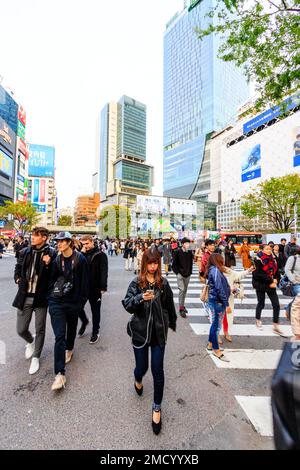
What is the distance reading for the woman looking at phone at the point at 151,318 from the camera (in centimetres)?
221

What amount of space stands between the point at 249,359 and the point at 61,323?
2.98 m

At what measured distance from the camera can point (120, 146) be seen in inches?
5600

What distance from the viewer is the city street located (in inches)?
77.9

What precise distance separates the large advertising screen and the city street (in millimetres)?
102501

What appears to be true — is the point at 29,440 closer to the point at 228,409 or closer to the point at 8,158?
the point at 228,409

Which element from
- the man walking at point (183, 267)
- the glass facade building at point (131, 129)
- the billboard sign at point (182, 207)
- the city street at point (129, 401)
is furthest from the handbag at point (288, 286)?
the glass facade building at point (131, 129)

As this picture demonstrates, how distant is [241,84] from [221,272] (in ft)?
481

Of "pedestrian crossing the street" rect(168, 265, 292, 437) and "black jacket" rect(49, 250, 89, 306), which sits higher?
"black jacket" rect(49, 250, 89, 306)

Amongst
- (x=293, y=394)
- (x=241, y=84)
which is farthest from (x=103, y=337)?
(x=241, y=84)

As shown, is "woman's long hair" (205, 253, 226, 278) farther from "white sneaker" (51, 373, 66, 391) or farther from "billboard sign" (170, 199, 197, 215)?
"billboard sign" (170, 199, 197, 215)

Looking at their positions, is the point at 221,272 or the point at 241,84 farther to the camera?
the point at 241,84

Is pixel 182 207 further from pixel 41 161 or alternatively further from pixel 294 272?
pixel 41 161

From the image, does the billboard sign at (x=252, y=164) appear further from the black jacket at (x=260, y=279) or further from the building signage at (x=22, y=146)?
the building signage at (x=22, y=146)

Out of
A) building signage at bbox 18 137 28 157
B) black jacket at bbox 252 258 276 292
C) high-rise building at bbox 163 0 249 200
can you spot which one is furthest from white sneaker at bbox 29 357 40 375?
high-rise building at bbox 163 0 249 200
